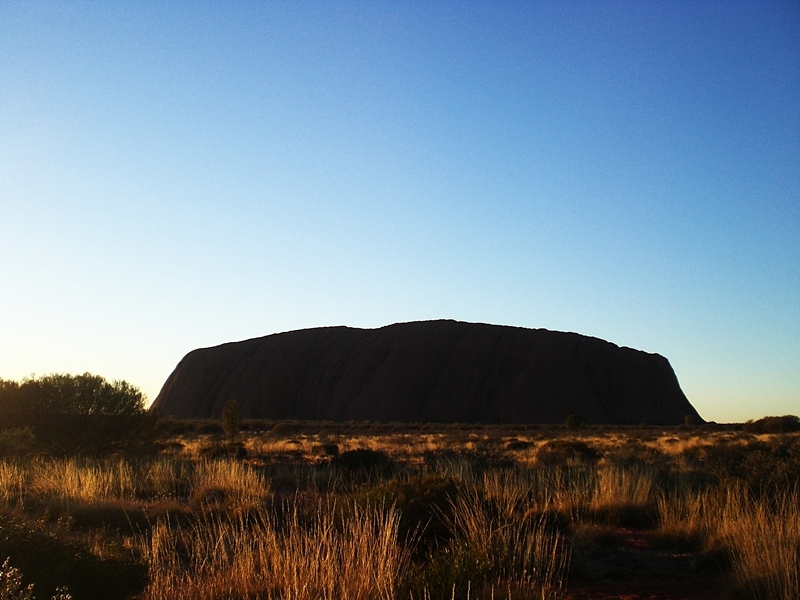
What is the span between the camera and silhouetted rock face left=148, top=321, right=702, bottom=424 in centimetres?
→ 7419

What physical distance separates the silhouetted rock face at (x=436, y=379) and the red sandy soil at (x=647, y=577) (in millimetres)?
64252

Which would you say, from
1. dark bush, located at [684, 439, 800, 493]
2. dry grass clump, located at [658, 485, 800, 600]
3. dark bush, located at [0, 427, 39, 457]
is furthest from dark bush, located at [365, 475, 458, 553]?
dark bush, located at [0, 427, 39, 457]

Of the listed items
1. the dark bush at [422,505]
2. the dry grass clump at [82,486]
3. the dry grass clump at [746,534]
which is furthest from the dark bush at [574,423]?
the dark bush at [422,505]

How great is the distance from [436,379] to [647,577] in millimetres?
72021

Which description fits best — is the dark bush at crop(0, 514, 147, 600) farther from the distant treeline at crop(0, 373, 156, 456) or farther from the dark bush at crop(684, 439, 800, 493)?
the distant treeline at crop(0, 373, 156, 456)

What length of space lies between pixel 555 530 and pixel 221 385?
8132 centimetres

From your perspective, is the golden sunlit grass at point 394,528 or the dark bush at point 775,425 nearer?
the golden sunlit grass at point 394,528

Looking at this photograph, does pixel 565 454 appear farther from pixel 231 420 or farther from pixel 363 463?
pixel 231 420

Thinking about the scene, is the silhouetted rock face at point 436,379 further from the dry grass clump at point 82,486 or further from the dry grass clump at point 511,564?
the dry grass clump at point 511,564

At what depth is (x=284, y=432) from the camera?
150ft

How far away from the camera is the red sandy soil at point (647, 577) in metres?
6.03

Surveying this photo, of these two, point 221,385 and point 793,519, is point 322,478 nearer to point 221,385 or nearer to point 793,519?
point 793,519

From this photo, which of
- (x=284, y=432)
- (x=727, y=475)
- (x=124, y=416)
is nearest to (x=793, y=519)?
(x=727, y=475)

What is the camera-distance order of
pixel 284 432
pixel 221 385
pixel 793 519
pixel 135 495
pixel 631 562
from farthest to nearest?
pixel 221 385
pixel 284 432
pixel 135 495
pixel 631 562
pixel 793 519
